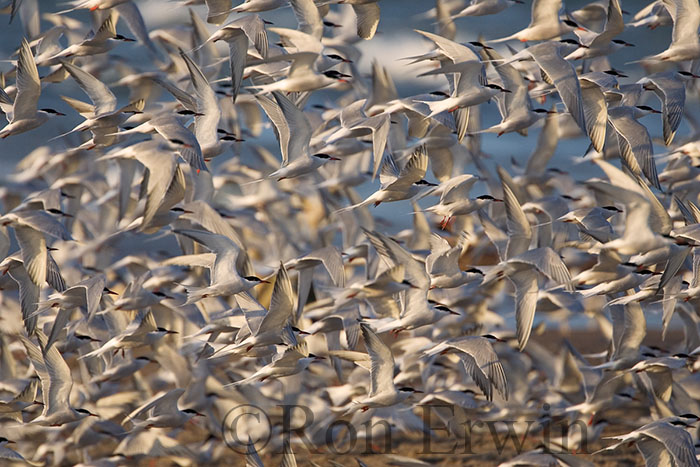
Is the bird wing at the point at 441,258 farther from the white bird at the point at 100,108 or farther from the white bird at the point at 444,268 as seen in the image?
the white bird at the point at 100,108

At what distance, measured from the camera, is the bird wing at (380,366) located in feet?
26.3

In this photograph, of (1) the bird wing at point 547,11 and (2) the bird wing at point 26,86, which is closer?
(2) the bird wing at point 26,86

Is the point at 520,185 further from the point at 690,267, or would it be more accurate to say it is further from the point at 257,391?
the point at 257,391

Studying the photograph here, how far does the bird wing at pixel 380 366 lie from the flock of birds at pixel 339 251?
0.02 meters

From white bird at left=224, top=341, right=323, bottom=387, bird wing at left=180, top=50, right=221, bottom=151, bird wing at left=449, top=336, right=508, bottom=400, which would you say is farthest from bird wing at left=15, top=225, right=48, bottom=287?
bird wing at left=449, top=336, right=508, bottom=400

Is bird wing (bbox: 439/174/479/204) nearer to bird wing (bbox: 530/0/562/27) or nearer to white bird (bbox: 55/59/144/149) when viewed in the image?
bird wing (bbox: 530/0/562/27)

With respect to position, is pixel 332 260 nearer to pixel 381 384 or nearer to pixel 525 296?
pixel 381 384

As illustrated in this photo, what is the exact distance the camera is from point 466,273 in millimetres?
9008

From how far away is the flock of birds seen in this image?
26.7 ft

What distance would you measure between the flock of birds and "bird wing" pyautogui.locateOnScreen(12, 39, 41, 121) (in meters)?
0.02

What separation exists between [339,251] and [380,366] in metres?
1.27

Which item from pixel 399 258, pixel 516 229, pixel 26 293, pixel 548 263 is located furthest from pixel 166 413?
pixel 548 263

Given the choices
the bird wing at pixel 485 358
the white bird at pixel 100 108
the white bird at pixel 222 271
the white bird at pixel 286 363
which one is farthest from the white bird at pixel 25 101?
the bird wing at pixel 485 358

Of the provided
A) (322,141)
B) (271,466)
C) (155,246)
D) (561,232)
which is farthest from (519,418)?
(155,246)
